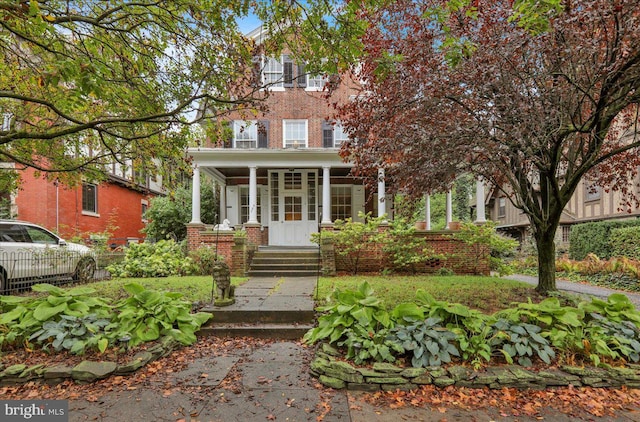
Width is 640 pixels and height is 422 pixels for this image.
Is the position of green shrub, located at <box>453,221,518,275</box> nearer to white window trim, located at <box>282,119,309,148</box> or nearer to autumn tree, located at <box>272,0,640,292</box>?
autumn tree, located at <box>272,0,640,292</box>

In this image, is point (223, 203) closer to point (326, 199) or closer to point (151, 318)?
point (326, 199)

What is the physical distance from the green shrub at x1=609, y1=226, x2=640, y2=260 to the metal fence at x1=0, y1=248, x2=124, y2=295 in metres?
15.8

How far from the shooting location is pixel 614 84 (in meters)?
4.00

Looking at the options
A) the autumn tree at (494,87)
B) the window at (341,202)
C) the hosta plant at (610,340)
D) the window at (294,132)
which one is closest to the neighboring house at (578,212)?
the window at (341,202)

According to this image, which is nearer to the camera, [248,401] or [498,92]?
[248,401]

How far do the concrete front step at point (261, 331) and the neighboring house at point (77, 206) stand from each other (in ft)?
22.7

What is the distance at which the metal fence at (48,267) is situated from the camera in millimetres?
6973

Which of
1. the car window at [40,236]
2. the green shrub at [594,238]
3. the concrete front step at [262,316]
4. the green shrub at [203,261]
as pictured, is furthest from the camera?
the green shrub at [594,238]

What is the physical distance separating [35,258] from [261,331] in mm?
6345

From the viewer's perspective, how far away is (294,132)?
40.5 ft

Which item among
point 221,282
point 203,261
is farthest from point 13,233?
point 221,282

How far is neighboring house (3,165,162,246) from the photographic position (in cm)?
1284

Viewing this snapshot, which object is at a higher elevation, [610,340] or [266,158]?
[266,158]

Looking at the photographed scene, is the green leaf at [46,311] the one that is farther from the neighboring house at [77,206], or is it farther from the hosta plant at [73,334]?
the neighboring house at [77,206]
